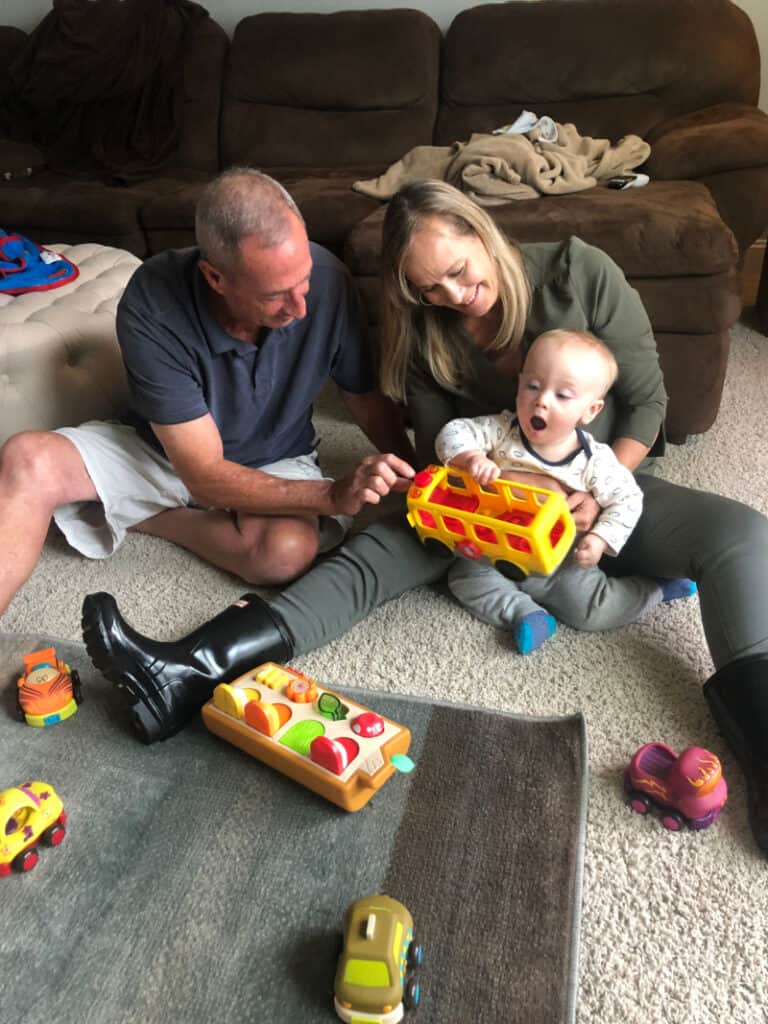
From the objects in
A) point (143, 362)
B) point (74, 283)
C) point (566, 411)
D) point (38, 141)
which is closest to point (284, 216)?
point (143, 362)

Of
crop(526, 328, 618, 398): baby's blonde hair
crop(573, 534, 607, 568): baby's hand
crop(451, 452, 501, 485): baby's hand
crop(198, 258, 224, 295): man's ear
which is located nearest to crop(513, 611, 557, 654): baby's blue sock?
crop(573, 534, 607, 568): baby's hand

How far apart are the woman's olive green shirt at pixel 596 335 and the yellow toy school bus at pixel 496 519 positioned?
0.68ft

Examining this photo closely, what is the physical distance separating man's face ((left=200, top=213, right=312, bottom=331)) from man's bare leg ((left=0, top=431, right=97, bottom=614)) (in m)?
0.44

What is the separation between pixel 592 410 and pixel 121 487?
870 millimetres

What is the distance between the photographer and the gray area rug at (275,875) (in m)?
0.90

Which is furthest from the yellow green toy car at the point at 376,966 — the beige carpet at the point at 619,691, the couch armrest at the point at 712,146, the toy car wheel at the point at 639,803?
the couch armrest at the point at 712,146

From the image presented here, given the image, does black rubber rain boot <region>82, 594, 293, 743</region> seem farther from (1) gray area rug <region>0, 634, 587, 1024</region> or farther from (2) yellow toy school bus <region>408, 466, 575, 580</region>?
(2) yellow toy school bus <region>408, 466, 575, 580</region>

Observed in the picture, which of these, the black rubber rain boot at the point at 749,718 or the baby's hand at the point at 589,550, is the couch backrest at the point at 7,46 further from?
the black rubber rain boot at the point at 749,718

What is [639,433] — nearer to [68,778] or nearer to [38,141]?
[68,778]

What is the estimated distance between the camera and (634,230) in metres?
1.76

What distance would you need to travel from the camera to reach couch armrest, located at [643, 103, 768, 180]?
6.66 ft

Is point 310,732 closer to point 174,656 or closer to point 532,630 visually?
point 174,656

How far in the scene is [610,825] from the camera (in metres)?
1.06

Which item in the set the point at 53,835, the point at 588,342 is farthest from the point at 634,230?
the point at 53,835
